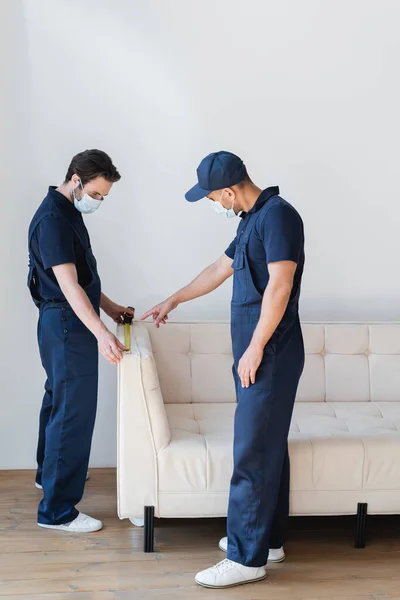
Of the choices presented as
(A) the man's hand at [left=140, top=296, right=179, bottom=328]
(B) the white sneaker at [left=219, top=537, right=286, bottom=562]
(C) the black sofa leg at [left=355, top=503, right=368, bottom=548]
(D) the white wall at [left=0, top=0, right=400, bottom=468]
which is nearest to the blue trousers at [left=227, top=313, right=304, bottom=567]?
(B) the white sneaker at [left=219, top=537, right=286, bottom=562]

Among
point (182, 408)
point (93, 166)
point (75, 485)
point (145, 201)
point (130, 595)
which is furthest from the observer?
point (145, 201)

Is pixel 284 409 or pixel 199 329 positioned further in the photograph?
pixel 199 329

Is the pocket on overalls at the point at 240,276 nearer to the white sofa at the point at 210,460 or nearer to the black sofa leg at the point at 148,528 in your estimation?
the white sofa at the point at 210,460

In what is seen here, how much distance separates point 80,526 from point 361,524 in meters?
1.07

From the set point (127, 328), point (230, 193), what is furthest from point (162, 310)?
point (230, 193)

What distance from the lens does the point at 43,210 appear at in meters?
2.85

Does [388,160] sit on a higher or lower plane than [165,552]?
higher

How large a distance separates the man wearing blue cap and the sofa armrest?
33 centimetres

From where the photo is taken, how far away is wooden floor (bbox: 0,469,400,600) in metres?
2.55

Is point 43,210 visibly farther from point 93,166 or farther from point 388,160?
point 388,160

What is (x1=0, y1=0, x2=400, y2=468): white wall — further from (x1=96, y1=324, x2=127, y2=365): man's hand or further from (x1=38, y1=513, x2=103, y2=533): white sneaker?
(x1=96, y1=324, x2=127, y2=365): man's hand

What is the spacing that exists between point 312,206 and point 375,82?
66 centimetres

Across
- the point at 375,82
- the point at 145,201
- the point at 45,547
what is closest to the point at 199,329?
the point at 145,201

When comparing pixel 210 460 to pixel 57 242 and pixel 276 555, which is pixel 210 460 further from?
pixel 57 242
